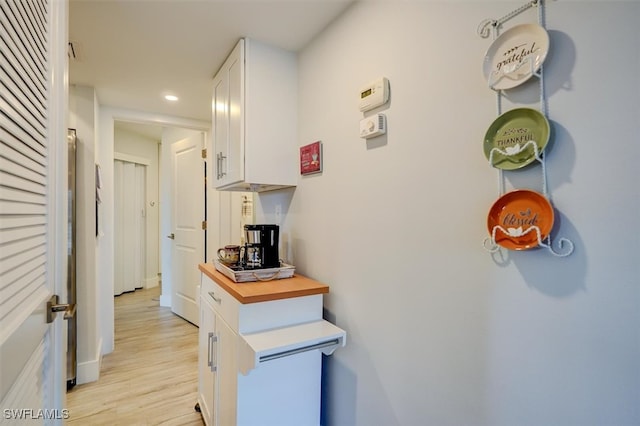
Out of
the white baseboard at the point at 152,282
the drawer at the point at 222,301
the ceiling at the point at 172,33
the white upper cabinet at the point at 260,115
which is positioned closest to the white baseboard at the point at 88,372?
the drawer at the point at 222,301

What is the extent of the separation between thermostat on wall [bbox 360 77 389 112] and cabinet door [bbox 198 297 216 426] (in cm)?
136

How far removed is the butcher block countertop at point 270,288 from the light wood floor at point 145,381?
1.06m

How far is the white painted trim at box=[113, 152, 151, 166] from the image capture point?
14.7 feet

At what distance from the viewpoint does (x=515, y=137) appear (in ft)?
2.64

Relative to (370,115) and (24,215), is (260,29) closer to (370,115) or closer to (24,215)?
(370,115)

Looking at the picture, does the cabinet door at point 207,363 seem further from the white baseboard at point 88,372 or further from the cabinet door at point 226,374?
the white baseboard at point 88,372

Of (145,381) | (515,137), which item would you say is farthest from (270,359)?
(145,381)

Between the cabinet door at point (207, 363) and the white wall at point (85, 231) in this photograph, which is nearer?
the cabinet door at point (207, 363)

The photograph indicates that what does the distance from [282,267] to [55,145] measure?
1.09 metres

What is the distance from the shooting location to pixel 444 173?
1007mm

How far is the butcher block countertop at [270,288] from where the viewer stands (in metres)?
1.30

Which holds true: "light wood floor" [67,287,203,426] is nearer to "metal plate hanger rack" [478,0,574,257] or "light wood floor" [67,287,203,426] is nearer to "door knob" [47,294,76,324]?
"door knob" [47,294,76,324]

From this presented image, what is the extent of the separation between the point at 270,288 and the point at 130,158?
14.4 feet

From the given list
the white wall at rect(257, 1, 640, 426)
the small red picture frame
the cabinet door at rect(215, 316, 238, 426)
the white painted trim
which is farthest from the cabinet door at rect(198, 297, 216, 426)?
the white painted trim
